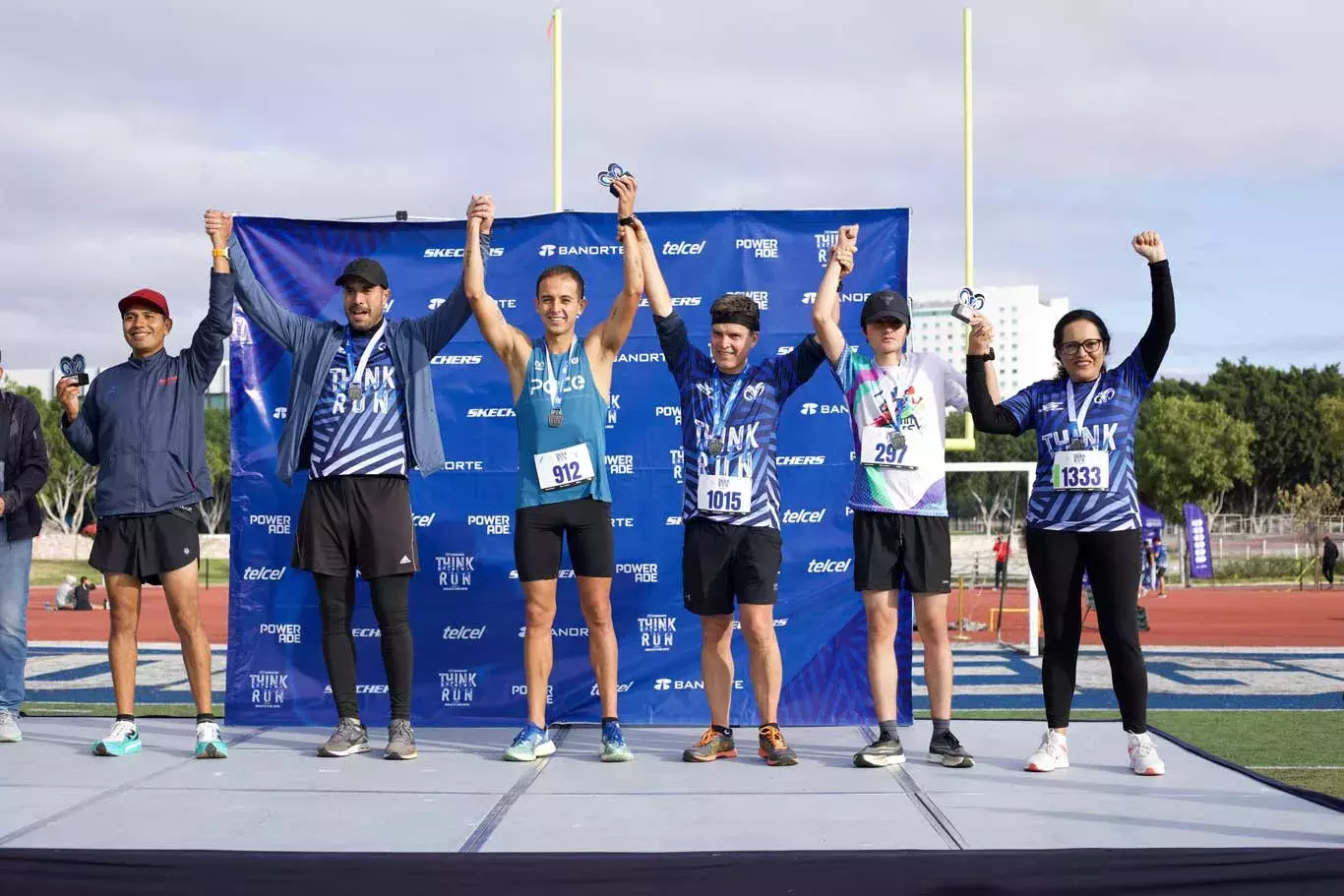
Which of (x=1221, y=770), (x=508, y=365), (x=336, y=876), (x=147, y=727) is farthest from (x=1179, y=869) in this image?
(x=147, y=727)

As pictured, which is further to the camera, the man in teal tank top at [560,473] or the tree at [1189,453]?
the tree at [1189,453]

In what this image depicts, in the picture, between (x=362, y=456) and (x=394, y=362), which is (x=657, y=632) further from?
(x=394, y=362)

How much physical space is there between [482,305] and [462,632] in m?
1.84

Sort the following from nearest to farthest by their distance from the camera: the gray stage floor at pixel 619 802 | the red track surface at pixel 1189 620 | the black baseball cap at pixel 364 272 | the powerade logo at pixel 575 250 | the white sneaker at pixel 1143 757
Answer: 1. the gray stage floor at pixel 619 802
2. the white sneaker at pixel 1143 757
3. the black baseball cap at pixel 364 272
4. the powerade logo at pixel 575 250
5. the red track surface at pixel 1189 620

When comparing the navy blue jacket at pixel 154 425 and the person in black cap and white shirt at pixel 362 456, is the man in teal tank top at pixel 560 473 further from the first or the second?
the navy blue jacket at pixel 154 425

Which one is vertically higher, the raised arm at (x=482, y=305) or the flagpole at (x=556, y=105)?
the flagpole at (x=556, y=105)

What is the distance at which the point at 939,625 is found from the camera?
16.0ft

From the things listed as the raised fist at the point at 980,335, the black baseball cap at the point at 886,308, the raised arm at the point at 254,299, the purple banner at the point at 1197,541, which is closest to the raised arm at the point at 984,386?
the raised fist at the point at 980,335

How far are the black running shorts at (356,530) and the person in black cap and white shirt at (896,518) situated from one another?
1876 mm

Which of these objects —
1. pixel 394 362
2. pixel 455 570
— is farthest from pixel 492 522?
pixel 394 362

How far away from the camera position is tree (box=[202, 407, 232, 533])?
52.1 meters

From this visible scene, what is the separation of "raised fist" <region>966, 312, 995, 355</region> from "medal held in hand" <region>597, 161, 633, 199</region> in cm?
154

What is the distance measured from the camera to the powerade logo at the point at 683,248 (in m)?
6.10

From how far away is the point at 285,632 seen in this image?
611 centimetres
